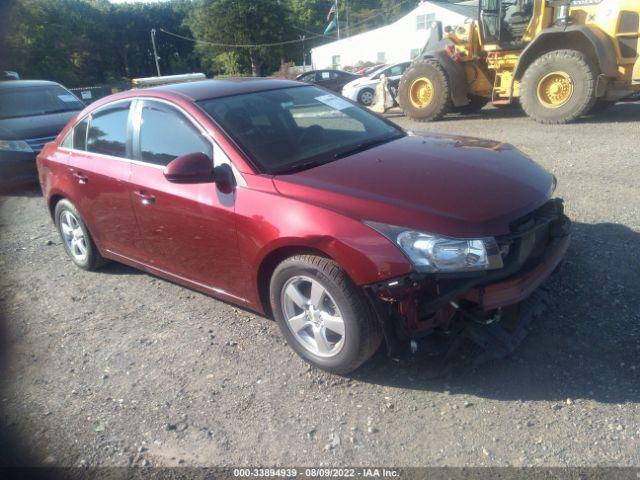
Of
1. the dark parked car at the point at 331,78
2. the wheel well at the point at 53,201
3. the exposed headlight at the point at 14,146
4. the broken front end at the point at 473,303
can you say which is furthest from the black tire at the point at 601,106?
the dark parked car at the point at 331,78

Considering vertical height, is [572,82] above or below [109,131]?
below

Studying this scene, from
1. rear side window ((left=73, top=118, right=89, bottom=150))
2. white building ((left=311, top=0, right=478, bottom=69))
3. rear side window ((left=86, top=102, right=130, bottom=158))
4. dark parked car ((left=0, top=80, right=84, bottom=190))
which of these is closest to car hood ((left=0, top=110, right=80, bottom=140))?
dark parked car ((left=0, top=80, right=84, bottom=190))

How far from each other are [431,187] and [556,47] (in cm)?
856

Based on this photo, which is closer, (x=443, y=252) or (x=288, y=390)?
(x=443, y=252)

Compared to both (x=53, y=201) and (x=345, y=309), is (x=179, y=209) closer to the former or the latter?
(x=345, y=309)

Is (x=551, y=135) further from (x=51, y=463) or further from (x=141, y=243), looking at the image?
(x=51, y=463)

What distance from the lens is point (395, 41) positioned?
3994cm

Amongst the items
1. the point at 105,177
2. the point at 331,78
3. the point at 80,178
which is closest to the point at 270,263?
the point at 105,177

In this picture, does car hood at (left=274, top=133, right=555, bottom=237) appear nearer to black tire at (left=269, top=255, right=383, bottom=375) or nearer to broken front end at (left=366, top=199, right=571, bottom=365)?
broken front end at (left=366, top=199, right=571, bottom=365)

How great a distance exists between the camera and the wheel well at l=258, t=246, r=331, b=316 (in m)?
3.02

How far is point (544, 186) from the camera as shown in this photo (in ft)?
10.8

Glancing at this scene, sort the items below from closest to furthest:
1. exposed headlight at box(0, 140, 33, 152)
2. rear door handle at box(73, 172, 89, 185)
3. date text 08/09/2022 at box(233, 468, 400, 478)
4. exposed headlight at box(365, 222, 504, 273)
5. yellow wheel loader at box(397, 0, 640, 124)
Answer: date text 08/09/2022 at box(233, 468, 400, 478)
exposed headlight at box(365, 222, 504, 273)
rear door handle at box(73, 172, 89, 185)
exposed headlight at box(0, 140, 33, 152)
yellow wheel loader at box(397, 0, 640, 124)

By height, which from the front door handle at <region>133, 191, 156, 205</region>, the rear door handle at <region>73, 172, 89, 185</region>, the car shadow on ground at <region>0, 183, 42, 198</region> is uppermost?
the rear door handle at <region>73, 172, 89, 185</region>

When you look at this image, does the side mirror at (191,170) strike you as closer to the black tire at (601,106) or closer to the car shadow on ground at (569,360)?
the car shadow on ground at (569,360)
